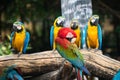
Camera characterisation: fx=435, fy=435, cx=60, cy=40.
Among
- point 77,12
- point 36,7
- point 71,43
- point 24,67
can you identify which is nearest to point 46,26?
point 36,7

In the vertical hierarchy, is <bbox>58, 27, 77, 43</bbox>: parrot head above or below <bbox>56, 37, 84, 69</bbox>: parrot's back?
above

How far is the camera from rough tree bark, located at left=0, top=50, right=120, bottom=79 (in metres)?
5.88

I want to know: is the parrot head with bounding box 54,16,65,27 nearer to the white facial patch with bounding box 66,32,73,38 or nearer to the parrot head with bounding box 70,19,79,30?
the parrot head with bounding box 70,19,79,30

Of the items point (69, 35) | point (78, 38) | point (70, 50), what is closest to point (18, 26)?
point (78, 38)

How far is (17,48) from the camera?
6270 millimetres

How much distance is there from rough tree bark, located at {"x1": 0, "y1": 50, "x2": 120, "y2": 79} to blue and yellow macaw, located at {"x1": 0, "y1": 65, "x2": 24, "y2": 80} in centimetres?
28

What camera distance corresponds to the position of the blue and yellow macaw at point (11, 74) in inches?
215

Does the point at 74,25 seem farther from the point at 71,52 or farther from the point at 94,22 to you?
the point at 71,52

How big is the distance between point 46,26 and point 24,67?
443 cm

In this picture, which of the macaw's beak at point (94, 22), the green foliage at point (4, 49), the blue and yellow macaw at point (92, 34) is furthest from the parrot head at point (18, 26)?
the green foliage at point (4, 49)

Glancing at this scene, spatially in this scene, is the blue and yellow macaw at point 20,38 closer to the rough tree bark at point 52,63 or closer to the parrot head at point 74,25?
the rough tree bark at point 52,63

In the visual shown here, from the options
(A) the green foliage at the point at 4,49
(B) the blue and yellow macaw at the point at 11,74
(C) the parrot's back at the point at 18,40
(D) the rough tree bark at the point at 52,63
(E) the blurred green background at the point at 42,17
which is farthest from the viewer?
(E) the blurred green background at the point at 42,17

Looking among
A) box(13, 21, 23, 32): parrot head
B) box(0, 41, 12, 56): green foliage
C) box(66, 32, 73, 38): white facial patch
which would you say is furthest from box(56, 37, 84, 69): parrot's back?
box(0, 41, 12, 56): green foliage

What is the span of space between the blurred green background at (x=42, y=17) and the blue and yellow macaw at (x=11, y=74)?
2432mm
